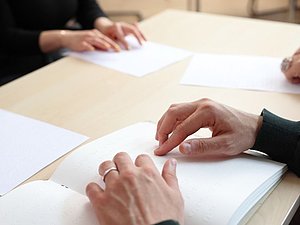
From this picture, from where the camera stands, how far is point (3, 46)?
70.5 inches

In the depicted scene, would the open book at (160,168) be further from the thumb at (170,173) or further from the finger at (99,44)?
the finger at (99,44)

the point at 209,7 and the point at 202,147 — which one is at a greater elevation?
the point at 202,147

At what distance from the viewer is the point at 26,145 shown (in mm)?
947

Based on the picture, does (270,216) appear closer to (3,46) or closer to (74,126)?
(74,126)

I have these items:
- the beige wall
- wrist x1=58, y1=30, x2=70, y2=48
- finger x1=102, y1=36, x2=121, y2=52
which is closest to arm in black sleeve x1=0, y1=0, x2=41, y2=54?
wrist x1=58, y1=30, x2=70, y2=48

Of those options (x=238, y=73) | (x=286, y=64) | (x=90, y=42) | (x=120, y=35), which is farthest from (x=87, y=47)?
(x=286, y=64)

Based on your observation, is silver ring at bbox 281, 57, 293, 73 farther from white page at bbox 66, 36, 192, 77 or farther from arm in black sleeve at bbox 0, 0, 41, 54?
arm in black sleeve at bbox 0, 0, 41, 54

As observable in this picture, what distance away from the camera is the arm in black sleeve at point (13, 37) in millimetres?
1688

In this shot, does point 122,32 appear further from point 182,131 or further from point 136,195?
point 136,195

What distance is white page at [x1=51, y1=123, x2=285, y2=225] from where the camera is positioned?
0.69m

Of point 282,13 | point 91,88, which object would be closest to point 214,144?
point 91,88

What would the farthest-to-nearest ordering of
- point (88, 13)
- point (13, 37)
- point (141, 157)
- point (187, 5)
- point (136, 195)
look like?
1. point (187, 5)
2. point (88, 13)
3. point (13, 37)
4. point (141, 157)
5. point (136, 195)

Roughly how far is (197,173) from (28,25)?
132cm

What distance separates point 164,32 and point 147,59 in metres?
0.27
